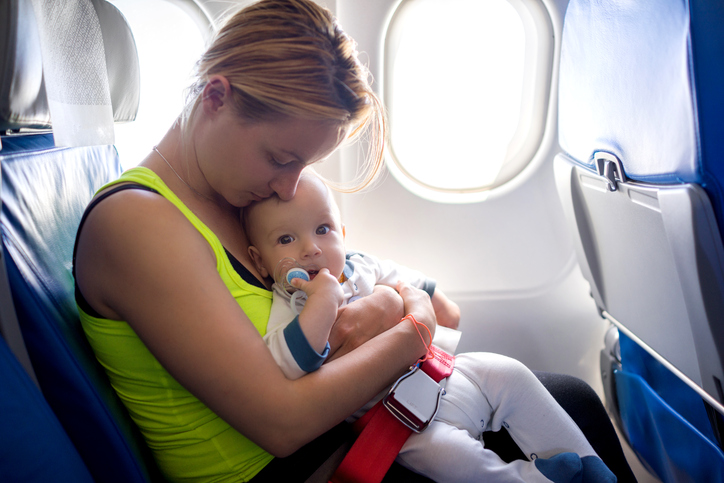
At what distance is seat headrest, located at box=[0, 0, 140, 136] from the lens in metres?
0.87

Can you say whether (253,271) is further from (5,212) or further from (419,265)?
(419,265)

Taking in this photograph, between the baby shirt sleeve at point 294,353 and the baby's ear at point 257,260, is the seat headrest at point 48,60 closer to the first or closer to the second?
the baby's ear at point 257,260

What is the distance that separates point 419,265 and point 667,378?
1.00 meters

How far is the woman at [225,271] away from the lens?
0.85 m

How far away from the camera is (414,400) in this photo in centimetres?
109

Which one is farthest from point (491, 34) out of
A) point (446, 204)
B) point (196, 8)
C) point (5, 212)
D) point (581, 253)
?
point (5, 212)

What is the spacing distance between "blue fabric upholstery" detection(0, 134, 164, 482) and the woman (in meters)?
0.05

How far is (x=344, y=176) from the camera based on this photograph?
1944 millimetres

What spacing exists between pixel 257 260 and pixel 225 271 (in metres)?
0.25

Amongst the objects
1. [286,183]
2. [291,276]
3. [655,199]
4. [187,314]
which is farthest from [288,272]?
[655,199]

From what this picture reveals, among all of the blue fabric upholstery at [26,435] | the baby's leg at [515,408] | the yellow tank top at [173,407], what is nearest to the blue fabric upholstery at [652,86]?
the baby's leg at [515,408]

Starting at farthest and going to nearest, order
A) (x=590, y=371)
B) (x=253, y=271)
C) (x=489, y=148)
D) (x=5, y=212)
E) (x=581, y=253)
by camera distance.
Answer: (x=590, y=371), (x=489, y=148), (x=581, y=253), (x=253, y=271), (x=5, y=212)

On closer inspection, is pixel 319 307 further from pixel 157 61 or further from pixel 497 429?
pixel 157 61

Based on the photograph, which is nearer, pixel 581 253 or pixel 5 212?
pixel 5 212
